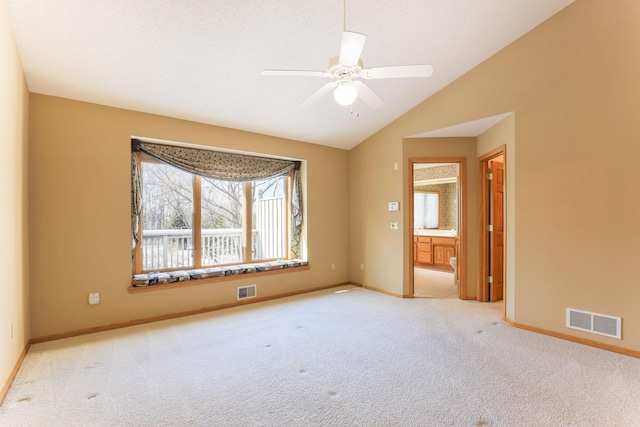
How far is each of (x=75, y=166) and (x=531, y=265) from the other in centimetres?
491

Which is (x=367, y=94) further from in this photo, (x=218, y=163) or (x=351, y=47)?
(x=218, y=163)

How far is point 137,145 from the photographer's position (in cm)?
363

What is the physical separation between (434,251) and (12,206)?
718cm

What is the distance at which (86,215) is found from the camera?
10.6ft

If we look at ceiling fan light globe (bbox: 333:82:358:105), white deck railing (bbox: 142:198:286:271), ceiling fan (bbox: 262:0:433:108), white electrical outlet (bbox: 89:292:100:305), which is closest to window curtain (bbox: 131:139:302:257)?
white deck railing (bbox: 142:198:286:271)

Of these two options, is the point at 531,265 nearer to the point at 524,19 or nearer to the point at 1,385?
the point at 524,19

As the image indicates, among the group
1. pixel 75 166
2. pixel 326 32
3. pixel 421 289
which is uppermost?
pixel 326 32

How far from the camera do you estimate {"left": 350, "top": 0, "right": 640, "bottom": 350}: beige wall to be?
2729 millimetres

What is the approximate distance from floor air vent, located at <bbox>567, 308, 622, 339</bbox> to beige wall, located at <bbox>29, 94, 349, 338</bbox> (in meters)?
3.97

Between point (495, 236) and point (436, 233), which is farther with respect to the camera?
point (436, 233)

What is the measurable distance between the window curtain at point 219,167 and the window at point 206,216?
0.6 inches

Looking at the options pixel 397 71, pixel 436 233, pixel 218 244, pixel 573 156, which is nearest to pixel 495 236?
pixel 573 156

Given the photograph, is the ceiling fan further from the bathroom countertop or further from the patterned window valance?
the bathroom countertop

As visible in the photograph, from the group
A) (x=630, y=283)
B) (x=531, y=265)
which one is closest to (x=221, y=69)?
(x=531, y=265)
